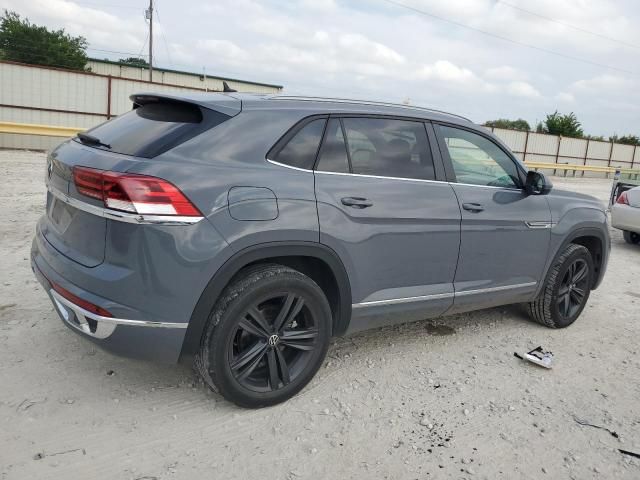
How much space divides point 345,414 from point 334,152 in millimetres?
1544

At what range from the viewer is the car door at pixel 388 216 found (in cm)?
322

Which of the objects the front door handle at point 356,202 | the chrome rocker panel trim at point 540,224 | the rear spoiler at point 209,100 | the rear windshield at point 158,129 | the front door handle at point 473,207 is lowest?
the chrome rocker panel trim at point 540,224

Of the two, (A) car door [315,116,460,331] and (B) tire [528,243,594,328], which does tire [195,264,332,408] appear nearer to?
(A) car door [315,116,460,331]

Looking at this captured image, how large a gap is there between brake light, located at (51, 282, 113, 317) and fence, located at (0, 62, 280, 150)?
15855 millimetres

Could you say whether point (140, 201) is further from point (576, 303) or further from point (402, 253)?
point (576, 303)

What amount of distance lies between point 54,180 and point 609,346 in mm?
4343

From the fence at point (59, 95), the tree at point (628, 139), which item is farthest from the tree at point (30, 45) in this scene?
the tree at point (628, 139)

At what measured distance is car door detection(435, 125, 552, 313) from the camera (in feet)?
12.7

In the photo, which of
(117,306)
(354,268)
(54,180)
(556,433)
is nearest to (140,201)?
(117,306)

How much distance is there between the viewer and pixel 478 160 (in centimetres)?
415

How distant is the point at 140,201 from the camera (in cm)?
260

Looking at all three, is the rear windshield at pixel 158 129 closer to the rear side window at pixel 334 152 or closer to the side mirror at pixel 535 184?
the rear side window at pixel 334 152

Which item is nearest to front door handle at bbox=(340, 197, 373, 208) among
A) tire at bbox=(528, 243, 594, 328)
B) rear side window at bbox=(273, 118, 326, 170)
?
rear side window at bbox=(273, 118, 326, 170)

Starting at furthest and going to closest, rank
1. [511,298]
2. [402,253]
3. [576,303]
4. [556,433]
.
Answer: [576,303], [511,298], [402,253], [556,433]
